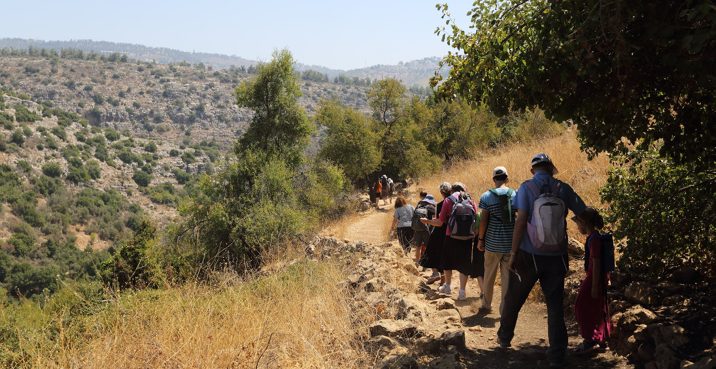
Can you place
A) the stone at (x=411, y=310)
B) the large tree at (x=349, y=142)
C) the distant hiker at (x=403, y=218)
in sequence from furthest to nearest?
the large tree at (x=349, y=142) < the distant hiker at (x=403, y=218) < the stone at (x=411, y=310)

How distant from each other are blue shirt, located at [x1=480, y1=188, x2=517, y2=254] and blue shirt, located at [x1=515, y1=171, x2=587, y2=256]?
1474mm

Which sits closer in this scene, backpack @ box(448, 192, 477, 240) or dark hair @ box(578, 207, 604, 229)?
dark hair @ box(578, 207, 604, 229)

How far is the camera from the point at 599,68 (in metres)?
4.72

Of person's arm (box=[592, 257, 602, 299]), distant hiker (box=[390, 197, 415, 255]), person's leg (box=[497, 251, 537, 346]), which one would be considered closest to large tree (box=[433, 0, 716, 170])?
person's arm (box=[592, 257, 602, 299])

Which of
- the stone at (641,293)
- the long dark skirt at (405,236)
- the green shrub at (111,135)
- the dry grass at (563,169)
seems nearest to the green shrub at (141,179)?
the green shrub at (111,135)

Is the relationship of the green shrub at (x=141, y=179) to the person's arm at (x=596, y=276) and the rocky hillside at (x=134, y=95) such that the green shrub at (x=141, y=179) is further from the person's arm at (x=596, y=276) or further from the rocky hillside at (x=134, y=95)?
the person's arm at (x=596, y=276)

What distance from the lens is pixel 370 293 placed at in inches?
305

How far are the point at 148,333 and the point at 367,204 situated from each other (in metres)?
26.5

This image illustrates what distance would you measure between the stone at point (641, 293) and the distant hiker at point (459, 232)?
2.32 m

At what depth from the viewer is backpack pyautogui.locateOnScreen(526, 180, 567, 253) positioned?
5148 mm

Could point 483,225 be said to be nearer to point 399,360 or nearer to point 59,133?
point 399,360

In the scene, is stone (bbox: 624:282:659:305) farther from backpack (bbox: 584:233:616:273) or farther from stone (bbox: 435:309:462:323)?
stone (bbox: 435:309:462:323)

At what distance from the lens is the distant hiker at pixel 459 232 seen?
26.4 feet

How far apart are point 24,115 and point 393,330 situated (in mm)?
115461
